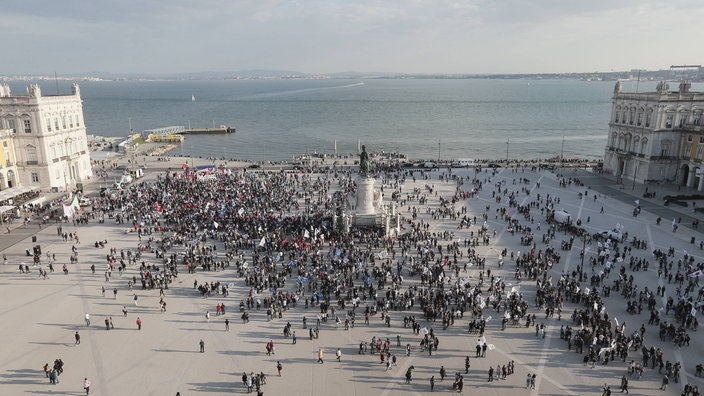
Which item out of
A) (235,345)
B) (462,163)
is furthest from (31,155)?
(462,163)

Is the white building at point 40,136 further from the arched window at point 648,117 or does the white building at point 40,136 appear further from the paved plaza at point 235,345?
the arched window at point 648,117

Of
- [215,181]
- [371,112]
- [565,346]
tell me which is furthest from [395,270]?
[371,112]

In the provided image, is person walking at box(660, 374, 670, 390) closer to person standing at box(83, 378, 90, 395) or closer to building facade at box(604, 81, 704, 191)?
person standing at box(83, 378, 90, 395)

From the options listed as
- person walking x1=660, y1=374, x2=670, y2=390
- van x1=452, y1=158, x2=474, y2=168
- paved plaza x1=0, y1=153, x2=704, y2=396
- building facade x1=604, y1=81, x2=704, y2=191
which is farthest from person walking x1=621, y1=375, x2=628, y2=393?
van x1=452, y1=158, x2=474, y2=168

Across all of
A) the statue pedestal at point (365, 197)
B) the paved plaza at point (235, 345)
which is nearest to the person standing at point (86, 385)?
the paved plaza at point (235, 345)

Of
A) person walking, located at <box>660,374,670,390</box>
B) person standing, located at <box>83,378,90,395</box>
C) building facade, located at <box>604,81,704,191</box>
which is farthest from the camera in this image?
building facade, located at <box>604,81,704,191</box>
